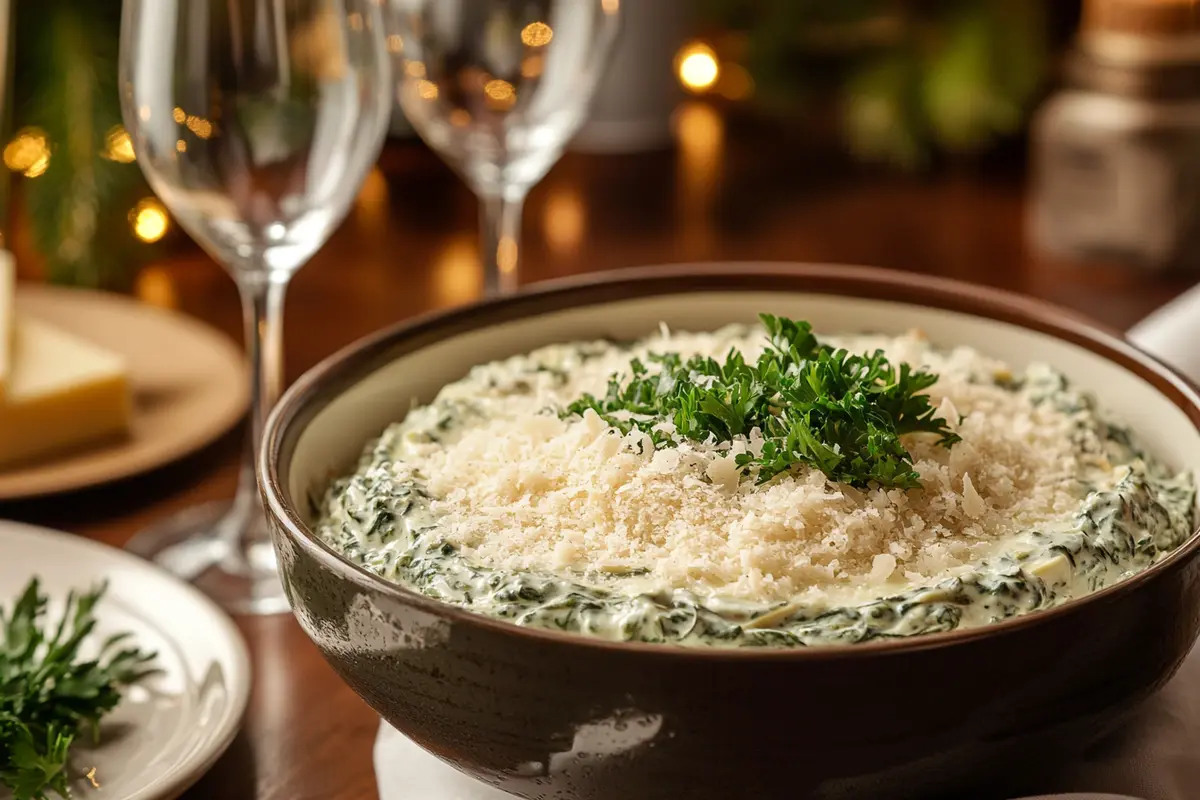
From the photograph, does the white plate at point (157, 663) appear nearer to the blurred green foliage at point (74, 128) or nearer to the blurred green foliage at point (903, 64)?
the blurred green foliage at point (74, 128)

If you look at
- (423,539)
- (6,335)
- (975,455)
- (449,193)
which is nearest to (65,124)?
(6,335)

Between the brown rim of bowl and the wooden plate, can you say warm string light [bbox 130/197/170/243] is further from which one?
the brown rim of bowl

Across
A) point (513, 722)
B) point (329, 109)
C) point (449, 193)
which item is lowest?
point (449, 193)

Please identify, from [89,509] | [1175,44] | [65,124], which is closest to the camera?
[89,509]

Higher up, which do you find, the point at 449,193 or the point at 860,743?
the point at 860,743

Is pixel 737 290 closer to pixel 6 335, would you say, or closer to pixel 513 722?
pixel 513 722

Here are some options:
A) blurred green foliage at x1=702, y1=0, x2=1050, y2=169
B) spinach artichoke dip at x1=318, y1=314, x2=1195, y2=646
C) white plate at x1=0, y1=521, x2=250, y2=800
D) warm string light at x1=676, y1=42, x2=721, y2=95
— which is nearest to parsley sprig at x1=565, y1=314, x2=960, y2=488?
spinach artichoke dip at x1=318, y1=314, x2=1195, y2=646
